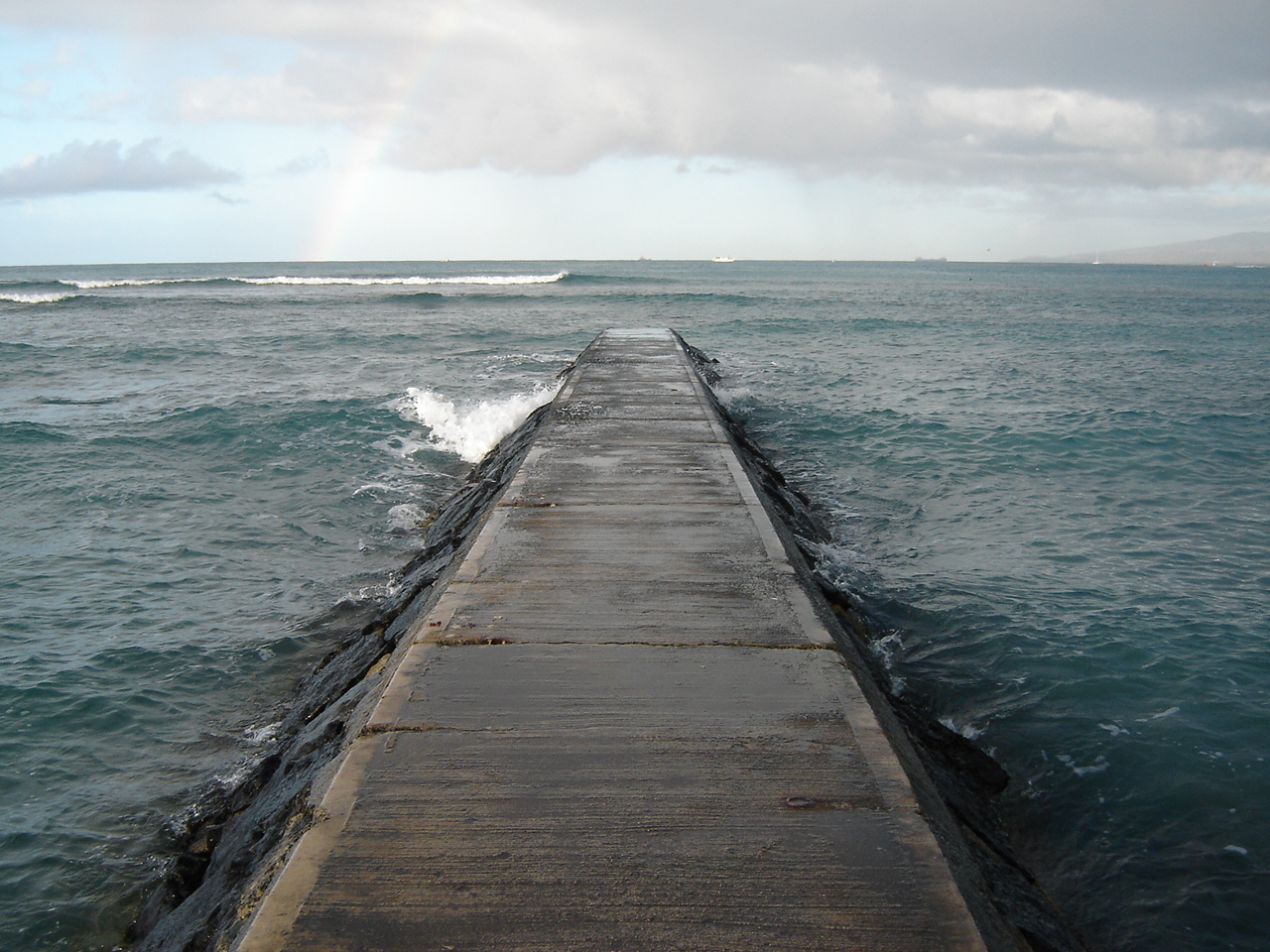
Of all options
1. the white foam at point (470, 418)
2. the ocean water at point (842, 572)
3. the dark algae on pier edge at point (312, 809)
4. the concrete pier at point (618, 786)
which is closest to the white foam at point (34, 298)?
the ocean water at point (842, 572)

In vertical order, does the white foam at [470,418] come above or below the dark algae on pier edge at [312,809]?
above

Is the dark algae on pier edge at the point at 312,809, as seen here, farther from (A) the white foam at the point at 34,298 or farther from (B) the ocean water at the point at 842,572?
(A) the white foam at the point at 34,298

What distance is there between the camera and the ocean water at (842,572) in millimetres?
3930

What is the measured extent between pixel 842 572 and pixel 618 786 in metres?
4.81

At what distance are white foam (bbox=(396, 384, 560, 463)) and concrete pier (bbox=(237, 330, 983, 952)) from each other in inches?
294

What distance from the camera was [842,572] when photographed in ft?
22.8

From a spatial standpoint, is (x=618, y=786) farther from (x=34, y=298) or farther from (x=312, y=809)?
(x=34, y=298)

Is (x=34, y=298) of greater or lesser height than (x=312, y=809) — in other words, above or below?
above

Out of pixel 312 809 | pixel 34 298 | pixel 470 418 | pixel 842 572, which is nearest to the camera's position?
pixel 312 809

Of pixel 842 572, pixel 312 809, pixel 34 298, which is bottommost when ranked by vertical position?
pixel 842 572

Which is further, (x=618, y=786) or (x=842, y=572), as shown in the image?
(x=842, y=572)

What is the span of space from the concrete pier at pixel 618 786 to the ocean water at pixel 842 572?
66.9 inches

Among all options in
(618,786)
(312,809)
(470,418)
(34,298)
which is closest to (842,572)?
(618,786)

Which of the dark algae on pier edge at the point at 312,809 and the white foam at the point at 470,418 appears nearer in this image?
the dark algae on pier edge at the point at 312,809
